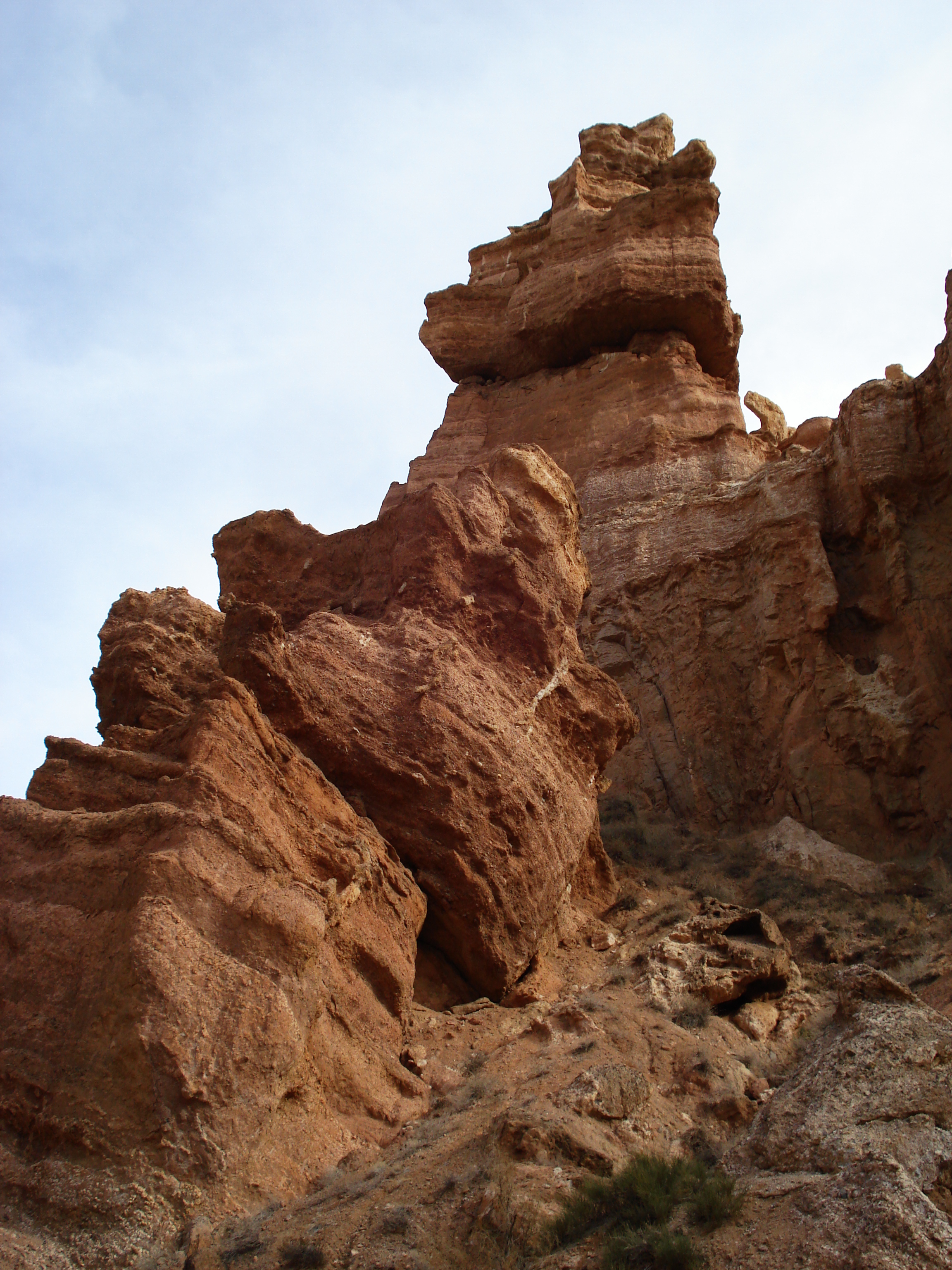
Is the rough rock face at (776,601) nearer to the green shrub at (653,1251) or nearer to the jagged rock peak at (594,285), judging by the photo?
the jagged rock peak at (594,285)

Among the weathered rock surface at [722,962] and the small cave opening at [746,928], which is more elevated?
the small cave opening at [746,928]

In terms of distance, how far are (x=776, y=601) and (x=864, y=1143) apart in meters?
12.4

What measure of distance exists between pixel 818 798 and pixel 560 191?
762 inches

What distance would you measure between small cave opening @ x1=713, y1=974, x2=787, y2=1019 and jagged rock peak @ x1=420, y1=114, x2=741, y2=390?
59.5 ft

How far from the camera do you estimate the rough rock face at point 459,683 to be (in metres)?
9.67

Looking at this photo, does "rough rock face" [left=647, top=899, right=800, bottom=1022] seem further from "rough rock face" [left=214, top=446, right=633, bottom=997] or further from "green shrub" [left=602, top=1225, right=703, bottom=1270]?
"green shrub" [left=602, top=1225, right=703, bottom=1270]

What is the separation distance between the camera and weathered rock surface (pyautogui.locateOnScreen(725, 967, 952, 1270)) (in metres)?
4.75

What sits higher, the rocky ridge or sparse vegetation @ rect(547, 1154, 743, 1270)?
the rocky ridge

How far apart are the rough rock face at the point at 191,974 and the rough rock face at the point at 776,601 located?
851cm

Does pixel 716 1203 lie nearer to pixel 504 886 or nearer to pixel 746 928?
pixel 504 886

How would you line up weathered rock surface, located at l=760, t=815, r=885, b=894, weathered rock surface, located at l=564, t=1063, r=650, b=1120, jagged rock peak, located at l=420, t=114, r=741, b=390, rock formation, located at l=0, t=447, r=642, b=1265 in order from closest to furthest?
rock formation, located at l=0, t=447, r=642, b=1265 < weathered rock surface, located at l=564, t=1063, r=650, b=1120 < weathered rock surface, located at l=760, t=815, r=885, b=894 < jagged rock peak, located at l=420, t=114, r=741, b=390

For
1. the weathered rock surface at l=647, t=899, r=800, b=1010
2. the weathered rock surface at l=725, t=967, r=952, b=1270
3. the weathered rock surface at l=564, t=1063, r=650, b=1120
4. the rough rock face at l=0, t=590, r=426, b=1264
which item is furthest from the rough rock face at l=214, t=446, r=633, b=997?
the weathered rock surface at l=725, t=967, r=952, b=1270

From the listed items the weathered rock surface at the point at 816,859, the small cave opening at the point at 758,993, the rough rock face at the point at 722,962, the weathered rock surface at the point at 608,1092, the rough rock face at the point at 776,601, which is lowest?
the weathered rock surface at the point at 608,1092

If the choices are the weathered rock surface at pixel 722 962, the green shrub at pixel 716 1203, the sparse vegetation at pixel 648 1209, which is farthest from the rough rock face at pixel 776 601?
the green shrub at pixel 716 1203
